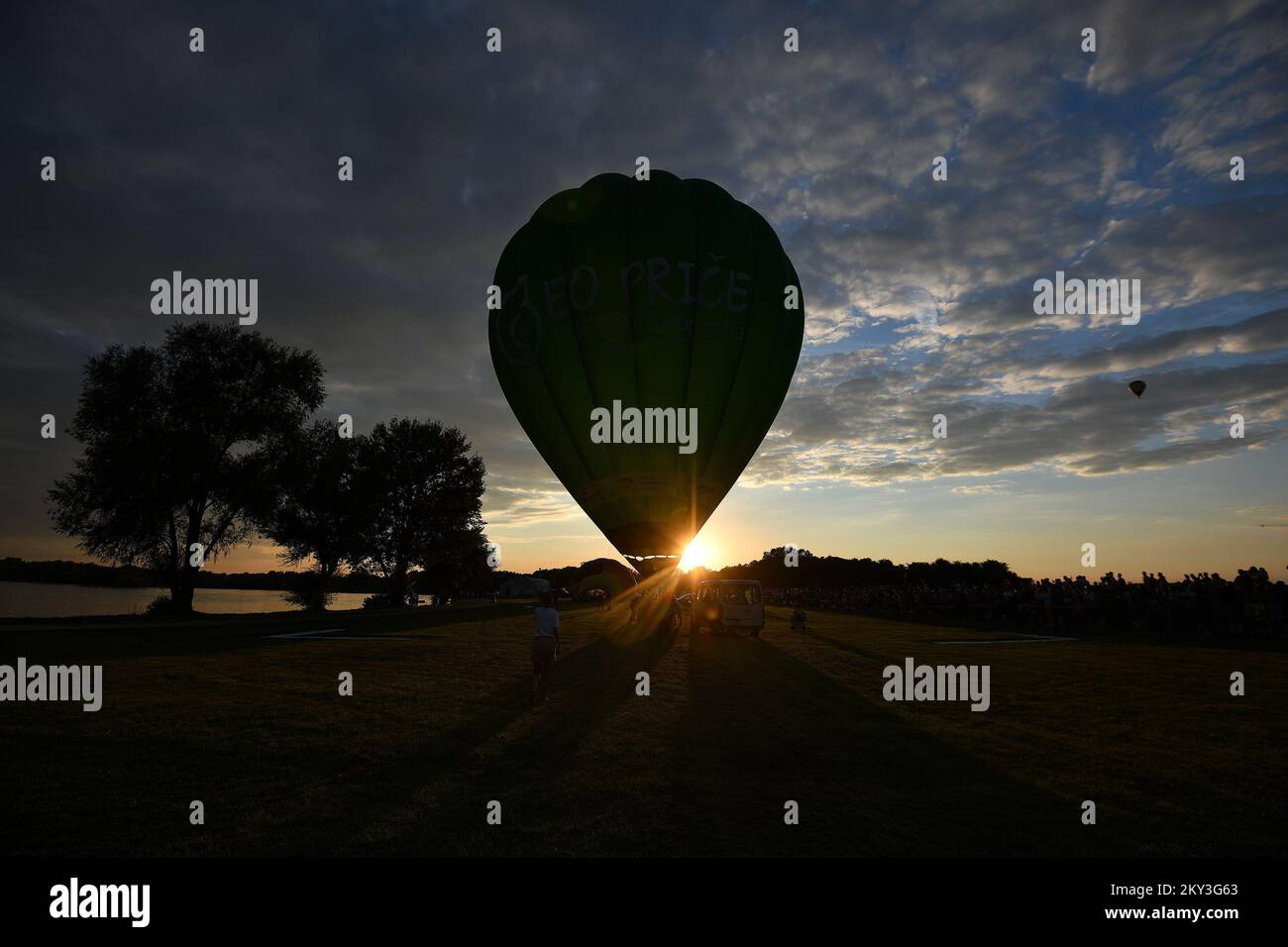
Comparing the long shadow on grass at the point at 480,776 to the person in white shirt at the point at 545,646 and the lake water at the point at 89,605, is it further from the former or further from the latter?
the lake water at the point at 89,605

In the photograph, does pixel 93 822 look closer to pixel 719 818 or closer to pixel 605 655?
pixel 719 818

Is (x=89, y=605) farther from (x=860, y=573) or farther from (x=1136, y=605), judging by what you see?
(x=860, y=573)

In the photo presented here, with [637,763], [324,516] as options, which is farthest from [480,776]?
[324,516]

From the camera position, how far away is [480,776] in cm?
820

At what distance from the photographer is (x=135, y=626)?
2830 cm

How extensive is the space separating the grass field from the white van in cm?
1005

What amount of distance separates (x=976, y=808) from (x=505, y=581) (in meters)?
122

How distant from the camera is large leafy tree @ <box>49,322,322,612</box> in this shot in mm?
34531

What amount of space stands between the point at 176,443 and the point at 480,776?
3602 cm

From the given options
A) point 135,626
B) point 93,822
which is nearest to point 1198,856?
point 93,822

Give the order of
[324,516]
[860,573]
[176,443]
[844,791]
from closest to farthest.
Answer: [844,791], [176,443], [324,516], [860,573]

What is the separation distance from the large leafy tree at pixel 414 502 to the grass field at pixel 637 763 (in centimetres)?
3785

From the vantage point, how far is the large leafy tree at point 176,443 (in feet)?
113

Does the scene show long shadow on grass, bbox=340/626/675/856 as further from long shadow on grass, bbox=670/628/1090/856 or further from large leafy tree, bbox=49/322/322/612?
large leafy tree, bbox=49/322/322/612
